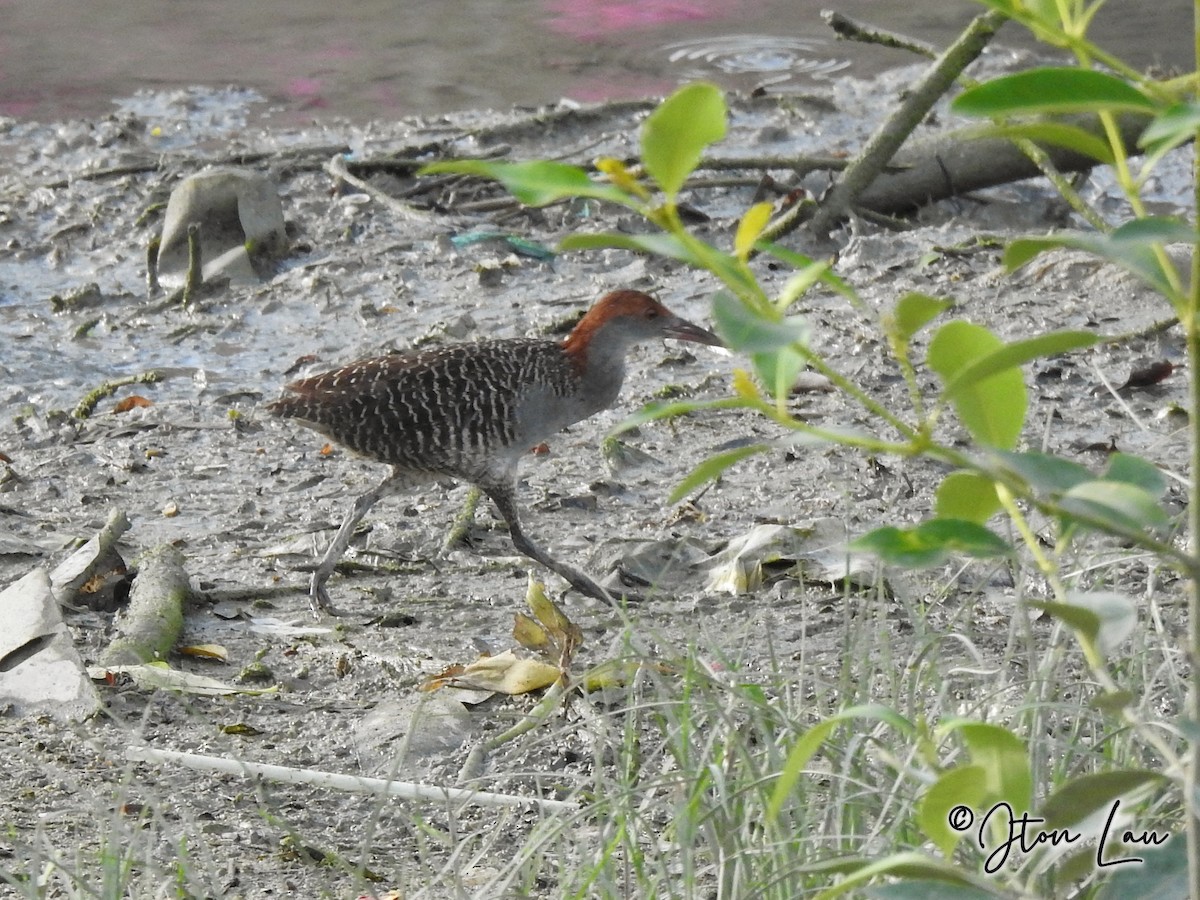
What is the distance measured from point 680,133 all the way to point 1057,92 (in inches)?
11.2

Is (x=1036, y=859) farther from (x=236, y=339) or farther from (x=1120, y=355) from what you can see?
(x=236, y=339)

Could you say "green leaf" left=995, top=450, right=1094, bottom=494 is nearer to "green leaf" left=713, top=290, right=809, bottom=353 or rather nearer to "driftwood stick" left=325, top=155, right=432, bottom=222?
"green leaf" left=713, top=290, right=809, bottom=353

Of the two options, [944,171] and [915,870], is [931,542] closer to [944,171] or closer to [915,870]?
[915,870]

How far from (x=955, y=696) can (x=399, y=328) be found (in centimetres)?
412

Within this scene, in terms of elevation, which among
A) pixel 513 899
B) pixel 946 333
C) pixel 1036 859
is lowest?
pixel 513 899

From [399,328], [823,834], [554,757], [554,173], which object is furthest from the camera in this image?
[399,328]

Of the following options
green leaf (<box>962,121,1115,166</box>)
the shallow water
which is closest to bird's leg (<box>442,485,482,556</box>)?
green leaf (<box>962,121,1115,166</box>)

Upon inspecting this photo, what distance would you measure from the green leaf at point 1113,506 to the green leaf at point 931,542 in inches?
2.6

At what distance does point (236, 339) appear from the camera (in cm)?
691

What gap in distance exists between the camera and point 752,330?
1.13 meters

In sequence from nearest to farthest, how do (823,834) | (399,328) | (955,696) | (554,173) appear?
(554,173), (823,834), (955,696), (399,328)

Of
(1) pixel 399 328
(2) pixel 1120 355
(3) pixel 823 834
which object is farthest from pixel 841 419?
(3) pixel 823 834

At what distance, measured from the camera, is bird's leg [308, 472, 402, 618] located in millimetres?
4594

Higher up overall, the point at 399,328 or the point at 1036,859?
the point at 1036,859
